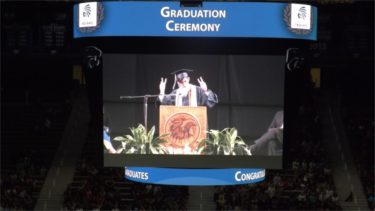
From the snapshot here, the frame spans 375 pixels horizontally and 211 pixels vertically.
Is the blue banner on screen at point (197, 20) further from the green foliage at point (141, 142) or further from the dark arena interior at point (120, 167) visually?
the dark arena interior at point (120, 167)

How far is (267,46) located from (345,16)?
16130mm

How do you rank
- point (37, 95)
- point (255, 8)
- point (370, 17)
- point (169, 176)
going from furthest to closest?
point (37, 95) → point (370, 17) → point (169, 176) → point (255, 8)

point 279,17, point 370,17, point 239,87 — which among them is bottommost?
point 239,87

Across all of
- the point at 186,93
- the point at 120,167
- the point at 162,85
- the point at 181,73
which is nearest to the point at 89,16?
the point at 162,85

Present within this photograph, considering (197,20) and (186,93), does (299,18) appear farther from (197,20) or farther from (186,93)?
(186,93)

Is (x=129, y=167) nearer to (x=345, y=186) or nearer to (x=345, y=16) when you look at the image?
(x=345, y=186)

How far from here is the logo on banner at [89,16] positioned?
16.5 m

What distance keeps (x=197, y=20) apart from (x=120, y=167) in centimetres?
712

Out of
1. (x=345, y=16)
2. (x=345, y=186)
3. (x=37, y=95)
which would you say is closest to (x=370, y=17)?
(x=345, y=16)

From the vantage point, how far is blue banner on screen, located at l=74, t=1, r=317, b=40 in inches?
643

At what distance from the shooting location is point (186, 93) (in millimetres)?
16938

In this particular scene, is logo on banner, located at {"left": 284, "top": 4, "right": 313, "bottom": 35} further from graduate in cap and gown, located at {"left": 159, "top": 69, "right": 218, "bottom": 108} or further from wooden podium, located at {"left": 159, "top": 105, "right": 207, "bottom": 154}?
wooden podium, located at {"left": 159, "top": 105, "right": 207, "bottom": 154}

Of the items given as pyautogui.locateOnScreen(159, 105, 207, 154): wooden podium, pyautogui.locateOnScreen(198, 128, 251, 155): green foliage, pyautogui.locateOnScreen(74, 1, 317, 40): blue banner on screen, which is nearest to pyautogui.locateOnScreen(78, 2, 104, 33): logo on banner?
pyautogui.locateOnScreen(74, 1, 317, 40): blue banner on screen

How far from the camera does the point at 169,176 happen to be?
57.5 ft
